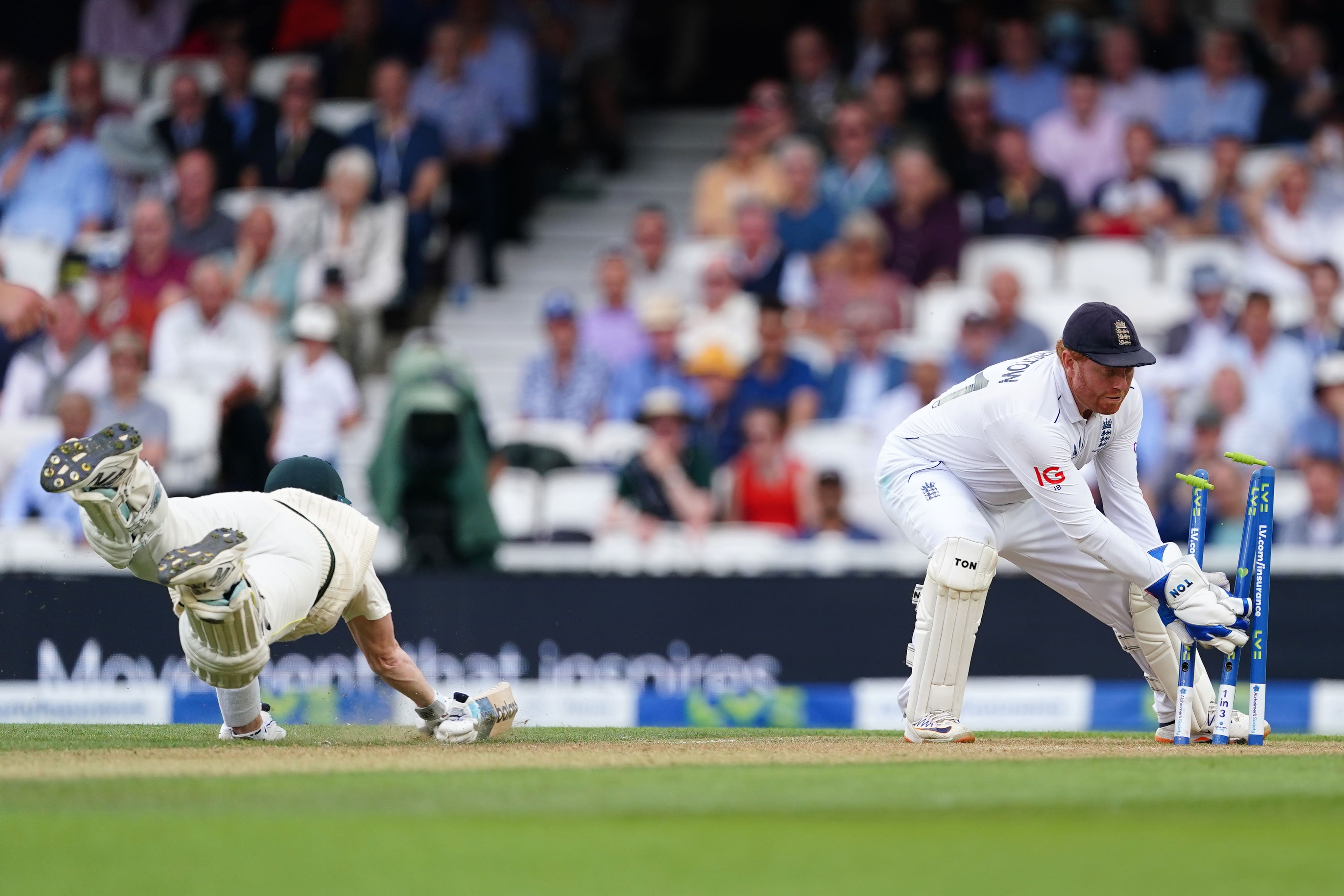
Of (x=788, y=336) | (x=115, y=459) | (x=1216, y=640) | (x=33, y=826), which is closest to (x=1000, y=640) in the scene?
(x=788, y=336)

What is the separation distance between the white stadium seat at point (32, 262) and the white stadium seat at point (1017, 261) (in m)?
6.67

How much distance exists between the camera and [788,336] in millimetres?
12547

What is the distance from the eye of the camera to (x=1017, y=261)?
1312 cm

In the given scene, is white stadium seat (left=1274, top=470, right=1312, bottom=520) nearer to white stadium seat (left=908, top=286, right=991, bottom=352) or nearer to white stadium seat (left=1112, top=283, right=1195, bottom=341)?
white stadium seat (left=1112, top=283, right=1195, bottom=341)

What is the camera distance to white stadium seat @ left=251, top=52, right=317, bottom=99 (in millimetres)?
14977

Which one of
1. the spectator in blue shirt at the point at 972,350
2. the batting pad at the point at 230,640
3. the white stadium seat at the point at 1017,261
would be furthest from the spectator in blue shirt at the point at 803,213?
the batting pad at the point at 230,640

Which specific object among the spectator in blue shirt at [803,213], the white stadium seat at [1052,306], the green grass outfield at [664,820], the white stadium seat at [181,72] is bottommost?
the green grass outfield at [664,820]

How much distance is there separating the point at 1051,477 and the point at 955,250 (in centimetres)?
663

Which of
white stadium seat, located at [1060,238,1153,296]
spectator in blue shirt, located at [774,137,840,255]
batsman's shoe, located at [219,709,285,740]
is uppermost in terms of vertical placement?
spectator in blue shirt, located at [774,137,840,255]

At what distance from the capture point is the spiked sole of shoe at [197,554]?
579 cm

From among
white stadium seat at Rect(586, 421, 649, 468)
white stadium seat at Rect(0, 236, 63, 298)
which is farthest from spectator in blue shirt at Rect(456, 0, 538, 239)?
white stadium seat at Rect(0, 236, 63, 298)

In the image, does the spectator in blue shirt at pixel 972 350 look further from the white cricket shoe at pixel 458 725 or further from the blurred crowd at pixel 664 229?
the white cricket shoe at pixel 458 725

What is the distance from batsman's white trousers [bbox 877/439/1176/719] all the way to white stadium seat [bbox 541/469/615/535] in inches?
173

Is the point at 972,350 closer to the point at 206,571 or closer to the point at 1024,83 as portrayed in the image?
the point at 1024,83
